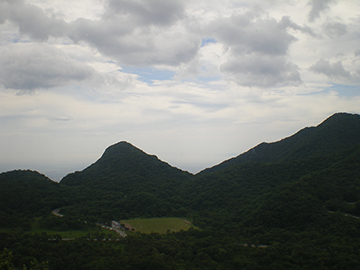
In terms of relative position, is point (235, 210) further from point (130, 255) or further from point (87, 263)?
point (87, 263)

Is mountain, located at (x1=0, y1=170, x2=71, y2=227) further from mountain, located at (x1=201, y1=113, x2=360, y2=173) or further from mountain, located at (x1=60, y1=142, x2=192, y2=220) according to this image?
mountain, located at (x1=201, y1=113, x2=360, y2=173)

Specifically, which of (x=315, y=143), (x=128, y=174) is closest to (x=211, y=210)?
(x=128, y=174)

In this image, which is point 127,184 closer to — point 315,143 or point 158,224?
point 158,224

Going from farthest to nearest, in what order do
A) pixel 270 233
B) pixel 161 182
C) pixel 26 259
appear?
pixel 161 182, pixel 270 233, pixel 26 259

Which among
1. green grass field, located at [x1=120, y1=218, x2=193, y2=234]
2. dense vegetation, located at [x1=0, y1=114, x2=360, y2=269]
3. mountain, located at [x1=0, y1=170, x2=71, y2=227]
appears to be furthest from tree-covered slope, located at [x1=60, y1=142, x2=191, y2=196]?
green grass field, located at [x1=120, y1=218, x2=193, y2=234]

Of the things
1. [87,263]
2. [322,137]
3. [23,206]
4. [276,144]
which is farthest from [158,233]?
[276,144]

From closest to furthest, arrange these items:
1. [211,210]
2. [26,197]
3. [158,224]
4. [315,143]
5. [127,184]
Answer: [158,224], [26,197], [211,210], [127,184], [315,143]
